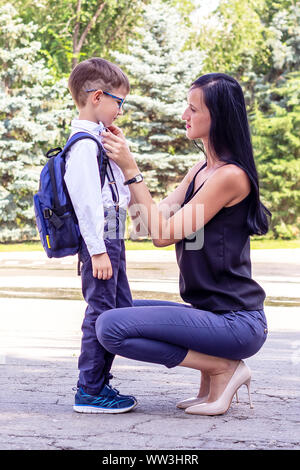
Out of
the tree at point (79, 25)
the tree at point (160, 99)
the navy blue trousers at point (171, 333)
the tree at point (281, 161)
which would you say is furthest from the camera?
the tree at point (79, 25)

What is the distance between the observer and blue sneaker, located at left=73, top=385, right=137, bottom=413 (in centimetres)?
432

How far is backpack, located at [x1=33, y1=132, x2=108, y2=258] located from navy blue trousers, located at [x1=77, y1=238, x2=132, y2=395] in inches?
4.6

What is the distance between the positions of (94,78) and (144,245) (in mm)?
21212

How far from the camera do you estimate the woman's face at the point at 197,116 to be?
14.5 ft

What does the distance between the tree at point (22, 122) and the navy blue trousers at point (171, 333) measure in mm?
23052

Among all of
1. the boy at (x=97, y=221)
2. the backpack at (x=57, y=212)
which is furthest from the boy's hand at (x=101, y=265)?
the backpack at (x=57, y=212)

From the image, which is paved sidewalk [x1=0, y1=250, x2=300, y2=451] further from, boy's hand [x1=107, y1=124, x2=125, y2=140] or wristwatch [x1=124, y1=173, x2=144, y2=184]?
boy's hand [x1=107, y1=124, x2=125, y2=140]

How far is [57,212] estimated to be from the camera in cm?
434

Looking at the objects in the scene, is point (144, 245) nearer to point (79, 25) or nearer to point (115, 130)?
point (79, 25)

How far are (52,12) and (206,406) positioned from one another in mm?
36800

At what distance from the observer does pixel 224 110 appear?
434 centimetres

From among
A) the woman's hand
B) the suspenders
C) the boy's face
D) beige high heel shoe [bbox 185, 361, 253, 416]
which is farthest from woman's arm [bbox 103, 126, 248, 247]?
beige high heel shoe [bbox 185, 361, 253, 416]

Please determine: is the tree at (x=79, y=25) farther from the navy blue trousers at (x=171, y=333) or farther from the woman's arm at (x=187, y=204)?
the navy blue trousers at (x=171, y=333)
